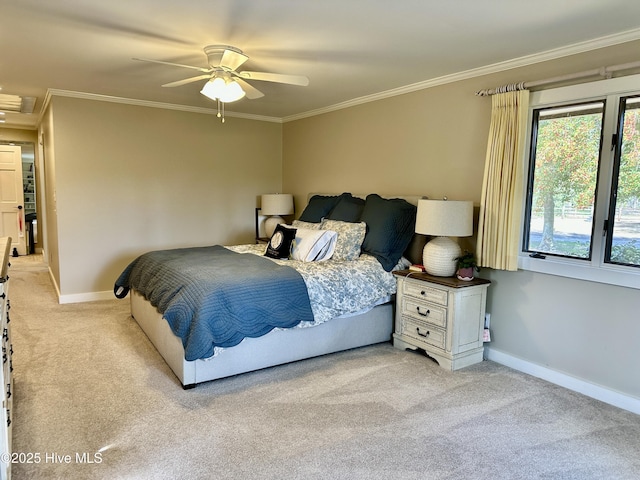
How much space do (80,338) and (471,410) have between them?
3272 millimetres

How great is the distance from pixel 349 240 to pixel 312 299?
3.02 feet

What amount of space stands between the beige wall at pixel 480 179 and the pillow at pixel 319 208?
272 millimetres

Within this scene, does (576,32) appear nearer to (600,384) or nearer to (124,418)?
(600,384)

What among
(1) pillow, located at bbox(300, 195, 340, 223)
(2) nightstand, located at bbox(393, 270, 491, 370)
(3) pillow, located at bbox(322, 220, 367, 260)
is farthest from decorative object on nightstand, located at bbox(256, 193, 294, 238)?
(2) nightstand, located at bbox(393, 270, 491, 370)

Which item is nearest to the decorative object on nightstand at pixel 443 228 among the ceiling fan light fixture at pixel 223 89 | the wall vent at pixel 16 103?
the ceiling fan light fixture at pixel 223 89

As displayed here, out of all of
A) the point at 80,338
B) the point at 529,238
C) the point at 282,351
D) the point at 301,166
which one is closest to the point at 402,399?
the point at 282,351

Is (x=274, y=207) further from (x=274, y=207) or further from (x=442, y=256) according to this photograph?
(x=442, y=256)

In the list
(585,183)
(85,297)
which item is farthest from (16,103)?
(585,183)

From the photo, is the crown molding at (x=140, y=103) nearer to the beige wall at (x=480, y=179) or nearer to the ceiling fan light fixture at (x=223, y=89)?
the beige wall at (x=480, y=179)

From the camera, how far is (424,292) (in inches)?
135

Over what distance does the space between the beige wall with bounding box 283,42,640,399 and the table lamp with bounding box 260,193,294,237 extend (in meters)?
0.56

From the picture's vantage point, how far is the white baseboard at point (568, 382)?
2.75 m

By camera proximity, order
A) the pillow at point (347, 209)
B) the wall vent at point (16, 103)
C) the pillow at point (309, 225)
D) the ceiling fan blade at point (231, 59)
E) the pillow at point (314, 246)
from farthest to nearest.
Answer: the wall vent at point (16, 103) < the pillow at point (309, 225) < the pillow at point (347, 209) < the pillow at point (314, 246) < the ceiling fan blade at point (231, 59)

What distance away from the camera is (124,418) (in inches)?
98.9
